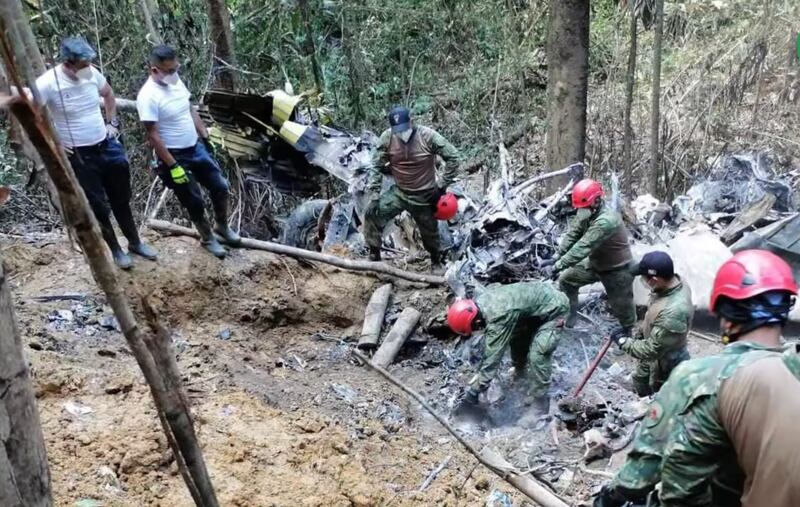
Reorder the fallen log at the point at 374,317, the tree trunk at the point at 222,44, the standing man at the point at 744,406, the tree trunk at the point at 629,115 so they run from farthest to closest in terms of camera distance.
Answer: the tree trunk at the point at 222,44
the tree trunk at the point at 629,115
the fallen log at the point at 374,317
the standing man at the point at 744,406

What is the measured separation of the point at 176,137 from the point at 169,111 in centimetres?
24

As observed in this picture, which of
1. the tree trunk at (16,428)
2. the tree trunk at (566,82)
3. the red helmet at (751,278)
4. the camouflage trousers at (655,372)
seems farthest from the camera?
the tree trunk at (566,82)

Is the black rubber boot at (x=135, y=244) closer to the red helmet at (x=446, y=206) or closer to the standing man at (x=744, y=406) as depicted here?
the red helmet at (x=446, y=206)

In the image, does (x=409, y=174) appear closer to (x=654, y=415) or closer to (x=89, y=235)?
(x=654, y=415)

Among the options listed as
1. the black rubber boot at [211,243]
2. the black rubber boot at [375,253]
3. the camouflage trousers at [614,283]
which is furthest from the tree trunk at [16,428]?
the black rubber boot at [375,253]

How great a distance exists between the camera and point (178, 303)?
20.9 feet

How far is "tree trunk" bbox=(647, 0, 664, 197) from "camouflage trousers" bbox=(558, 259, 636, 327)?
3150 mm

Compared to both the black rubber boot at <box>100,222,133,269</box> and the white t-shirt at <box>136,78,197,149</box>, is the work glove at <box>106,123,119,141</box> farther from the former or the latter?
the black rubber boot at <box>100,222,133,269</box>

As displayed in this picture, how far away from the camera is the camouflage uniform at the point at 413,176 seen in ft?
24.3

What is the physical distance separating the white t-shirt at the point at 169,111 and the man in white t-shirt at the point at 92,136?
0.95 feet

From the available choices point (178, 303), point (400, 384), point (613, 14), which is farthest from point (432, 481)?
point (613, 14)

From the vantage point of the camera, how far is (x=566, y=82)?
902 cm

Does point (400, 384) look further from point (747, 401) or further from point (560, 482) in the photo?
point (747, 401)

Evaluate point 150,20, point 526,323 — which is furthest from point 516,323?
point 150,20
